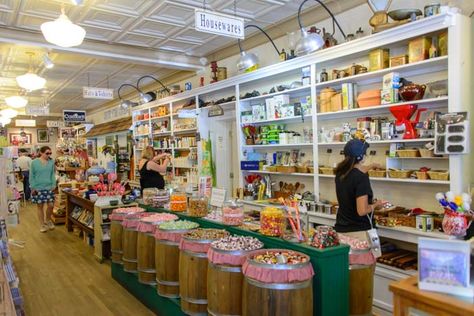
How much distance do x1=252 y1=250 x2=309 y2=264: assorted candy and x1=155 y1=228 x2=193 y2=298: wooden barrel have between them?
110 cm

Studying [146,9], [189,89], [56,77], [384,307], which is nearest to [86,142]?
[56,77]

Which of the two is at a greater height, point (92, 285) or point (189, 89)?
point (189, 89)

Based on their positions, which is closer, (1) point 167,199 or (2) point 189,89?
(1) point 167,199

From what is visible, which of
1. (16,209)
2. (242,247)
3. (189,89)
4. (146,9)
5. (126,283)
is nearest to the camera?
(242,247)

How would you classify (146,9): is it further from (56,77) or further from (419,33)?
(56,77)

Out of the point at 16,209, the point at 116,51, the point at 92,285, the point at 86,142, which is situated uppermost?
the point at 116,51

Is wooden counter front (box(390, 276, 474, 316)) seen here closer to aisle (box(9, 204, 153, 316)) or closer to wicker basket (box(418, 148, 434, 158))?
wicker basket (box(418, 148, 434, 158))

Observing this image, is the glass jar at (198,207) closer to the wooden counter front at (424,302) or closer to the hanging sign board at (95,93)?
the wooden counter front at (424,302)

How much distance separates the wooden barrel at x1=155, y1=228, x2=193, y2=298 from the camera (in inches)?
132

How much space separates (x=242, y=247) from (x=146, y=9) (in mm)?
3460

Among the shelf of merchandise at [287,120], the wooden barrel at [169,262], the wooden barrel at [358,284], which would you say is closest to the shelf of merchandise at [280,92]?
the shelf of merchandise at [287,120]

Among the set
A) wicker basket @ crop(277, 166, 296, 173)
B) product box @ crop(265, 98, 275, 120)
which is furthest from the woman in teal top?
wicker basket @ crop(277, 166, 296, 173)

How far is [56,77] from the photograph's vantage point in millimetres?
8766

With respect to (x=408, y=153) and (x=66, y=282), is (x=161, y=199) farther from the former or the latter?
(x=408, y=153)
